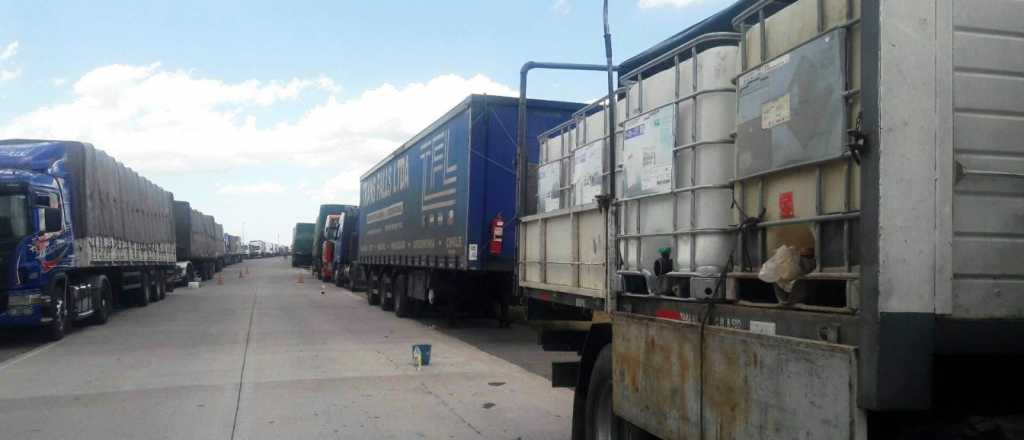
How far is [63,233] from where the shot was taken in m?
14.8

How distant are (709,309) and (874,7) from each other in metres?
1.65

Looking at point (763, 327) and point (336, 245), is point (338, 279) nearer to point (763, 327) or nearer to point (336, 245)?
point (336, 245)

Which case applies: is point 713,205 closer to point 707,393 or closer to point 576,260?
point 707,393

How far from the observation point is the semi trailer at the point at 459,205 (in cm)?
1370

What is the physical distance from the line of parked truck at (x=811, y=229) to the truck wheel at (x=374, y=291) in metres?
18.3

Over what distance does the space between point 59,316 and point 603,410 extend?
13.1 metres

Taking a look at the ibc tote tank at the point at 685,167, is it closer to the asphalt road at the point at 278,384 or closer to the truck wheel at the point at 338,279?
the asphalt road at the point at 278,384

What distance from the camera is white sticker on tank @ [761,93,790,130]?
338 cm

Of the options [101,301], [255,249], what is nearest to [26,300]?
[101,301]

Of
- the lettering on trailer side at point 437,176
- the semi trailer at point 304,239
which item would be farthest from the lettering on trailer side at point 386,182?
the semi trailer at point 304,239

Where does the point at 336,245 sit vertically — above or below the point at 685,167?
below

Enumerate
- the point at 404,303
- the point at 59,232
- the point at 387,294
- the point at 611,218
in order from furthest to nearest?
the point at 387,294, the point at 404,303, the point at 59,232, the point at 611,218

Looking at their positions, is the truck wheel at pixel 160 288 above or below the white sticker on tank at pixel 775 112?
below

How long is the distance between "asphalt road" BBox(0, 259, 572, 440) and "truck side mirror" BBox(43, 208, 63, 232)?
212 cm
